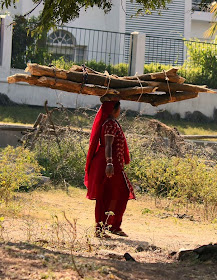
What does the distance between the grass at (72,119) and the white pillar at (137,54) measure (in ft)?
5.73

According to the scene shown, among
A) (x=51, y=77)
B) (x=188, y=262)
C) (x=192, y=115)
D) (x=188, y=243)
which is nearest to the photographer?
(x=188, y=262)

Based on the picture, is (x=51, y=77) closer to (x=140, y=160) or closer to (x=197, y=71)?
(x=140, y=160)

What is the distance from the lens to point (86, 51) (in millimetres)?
20281

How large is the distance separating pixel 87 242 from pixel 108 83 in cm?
189

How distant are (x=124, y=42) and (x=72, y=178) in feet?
28.4

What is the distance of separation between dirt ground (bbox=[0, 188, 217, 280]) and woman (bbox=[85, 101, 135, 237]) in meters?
0.28

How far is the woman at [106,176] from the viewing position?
7680 mm

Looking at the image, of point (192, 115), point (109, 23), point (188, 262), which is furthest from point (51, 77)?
point (109, 23)

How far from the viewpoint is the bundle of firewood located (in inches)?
263

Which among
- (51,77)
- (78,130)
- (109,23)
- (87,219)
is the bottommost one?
(87,219)

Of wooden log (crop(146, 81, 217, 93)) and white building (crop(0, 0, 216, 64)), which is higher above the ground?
white building (crop(0, 0, 216, 64))

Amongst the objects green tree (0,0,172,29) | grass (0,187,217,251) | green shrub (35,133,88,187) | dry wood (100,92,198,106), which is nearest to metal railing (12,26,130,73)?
green shrub (35,133,88,187)

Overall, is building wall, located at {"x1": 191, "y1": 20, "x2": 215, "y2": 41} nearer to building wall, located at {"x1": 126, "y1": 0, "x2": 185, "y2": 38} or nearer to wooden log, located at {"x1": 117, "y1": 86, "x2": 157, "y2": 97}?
building wall, located at {"x1": 126, "y1": 0, "x2": 185, "y2": 38}

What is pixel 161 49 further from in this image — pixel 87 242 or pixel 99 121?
pixel 87 242
